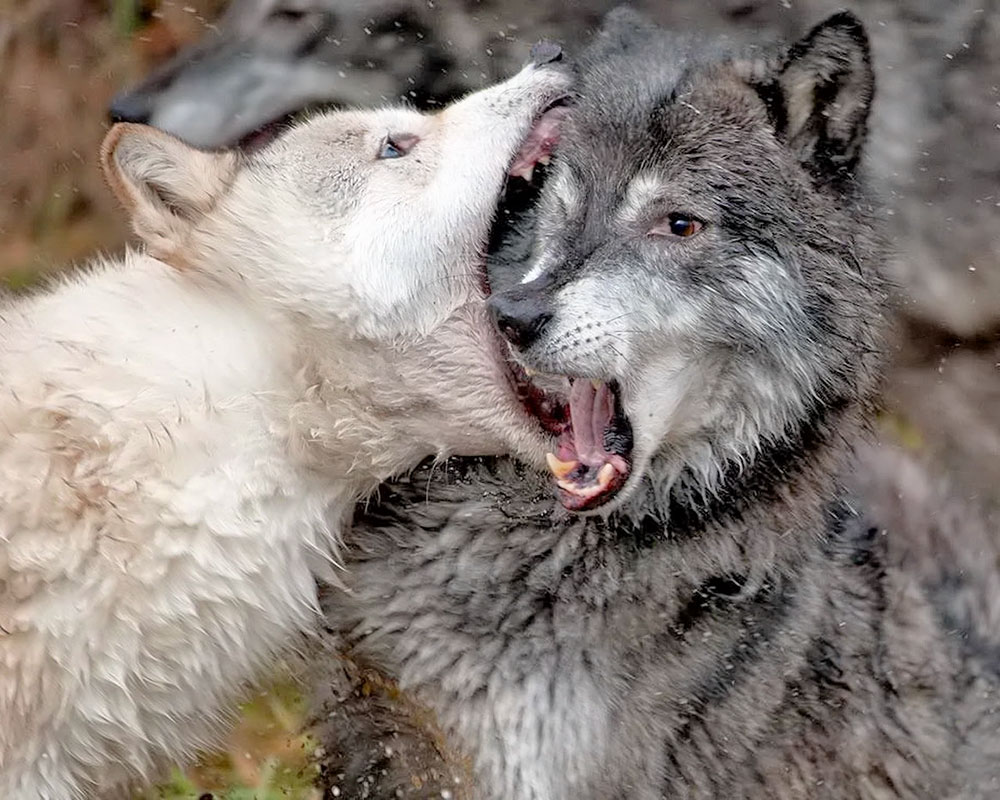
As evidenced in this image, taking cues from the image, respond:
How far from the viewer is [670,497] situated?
3.40 metres

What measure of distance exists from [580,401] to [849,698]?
1.18m

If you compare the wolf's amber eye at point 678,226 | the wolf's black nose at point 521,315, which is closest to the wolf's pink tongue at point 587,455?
the wolf's black nose at point 521,315

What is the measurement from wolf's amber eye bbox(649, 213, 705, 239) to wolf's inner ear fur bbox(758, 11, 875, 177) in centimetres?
32

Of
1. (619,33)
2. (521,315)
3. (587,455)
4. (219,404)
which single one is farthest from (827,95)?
(219,404)

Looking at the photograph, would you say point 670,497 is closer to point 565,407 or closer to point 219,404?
point 565,407

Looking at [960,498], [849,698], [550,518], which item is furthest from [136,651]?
[960,498]

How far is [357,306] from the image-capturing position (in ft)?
10.6

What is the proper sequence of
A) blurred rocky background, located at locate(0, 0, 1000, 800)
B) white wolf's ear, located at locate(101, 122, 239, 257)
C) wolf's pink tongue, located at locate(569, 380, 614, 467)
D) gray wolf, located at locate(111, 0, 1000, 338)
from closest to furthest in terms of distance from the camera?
1. wolf's pink tongue, located at locate(569, 380, 614, 467)
2. white wolf's ear, located at locate(101, 122, 239, 257)
3. blurred rocky background, located at locate(0, 0, 1000, 800)
4. gray wolf, located at locate(111, 0, 1000, 338)

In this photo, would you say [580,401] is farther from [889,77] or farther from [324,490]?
[889,77]

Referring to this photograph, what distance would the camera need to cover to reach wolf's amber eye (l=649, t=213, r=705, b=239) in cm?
317

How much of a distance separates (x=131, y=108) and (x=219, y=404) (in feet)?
5.40

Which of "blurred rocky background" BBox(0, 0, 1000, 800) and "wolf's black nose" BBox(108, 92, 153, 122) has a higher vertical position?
"wolf's black nose" BBox(108, 92, 153, 122)

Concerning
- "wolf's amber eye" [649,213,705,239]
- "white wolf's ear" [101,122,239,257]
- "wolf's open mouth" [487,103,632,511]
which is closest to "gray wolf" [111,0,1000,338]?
"white wolf's ear" [101,122,239,257]

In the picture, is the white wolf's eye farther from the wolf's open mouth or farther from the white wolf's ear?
the white wolf's ear
